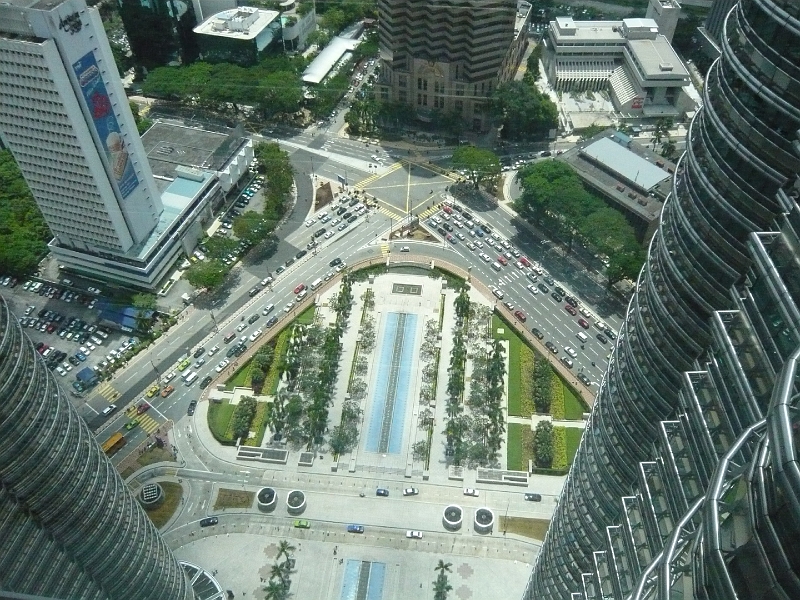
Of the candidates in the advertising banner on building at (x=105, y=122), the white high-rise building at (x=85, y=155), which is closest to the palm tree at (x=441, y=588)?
the white high-rise building at (x=85, y=155)

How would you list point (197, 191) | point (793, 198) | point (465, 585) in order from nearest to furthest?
1. point (793, 198)
2. point (465, 585)
3. point (197, 191)

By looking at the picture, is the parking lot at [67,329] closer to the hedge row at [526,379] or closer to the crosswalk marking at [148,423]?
the crosswalk marking at [148,423]


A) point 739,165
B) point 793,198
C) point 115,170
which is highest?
point 793,198

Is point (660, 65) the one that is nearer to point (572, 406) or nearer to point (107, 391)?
point (572, 406)

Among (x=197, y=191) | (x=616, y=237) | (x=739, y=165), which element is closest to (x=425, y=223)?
(x=616, y=237)

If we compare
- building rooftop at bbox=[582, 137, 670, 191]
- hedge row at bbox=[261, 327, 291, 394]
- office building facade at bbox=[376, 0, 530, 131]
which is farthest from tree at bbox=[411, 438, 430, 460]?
office building facade at bbox=[376, 0, 530, 131]

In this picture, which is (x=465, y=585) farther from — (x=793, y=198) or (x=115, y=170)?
(x=115, y=170)

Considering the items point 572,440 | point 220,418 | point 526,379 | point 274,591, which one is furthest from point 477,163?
point 274,591
